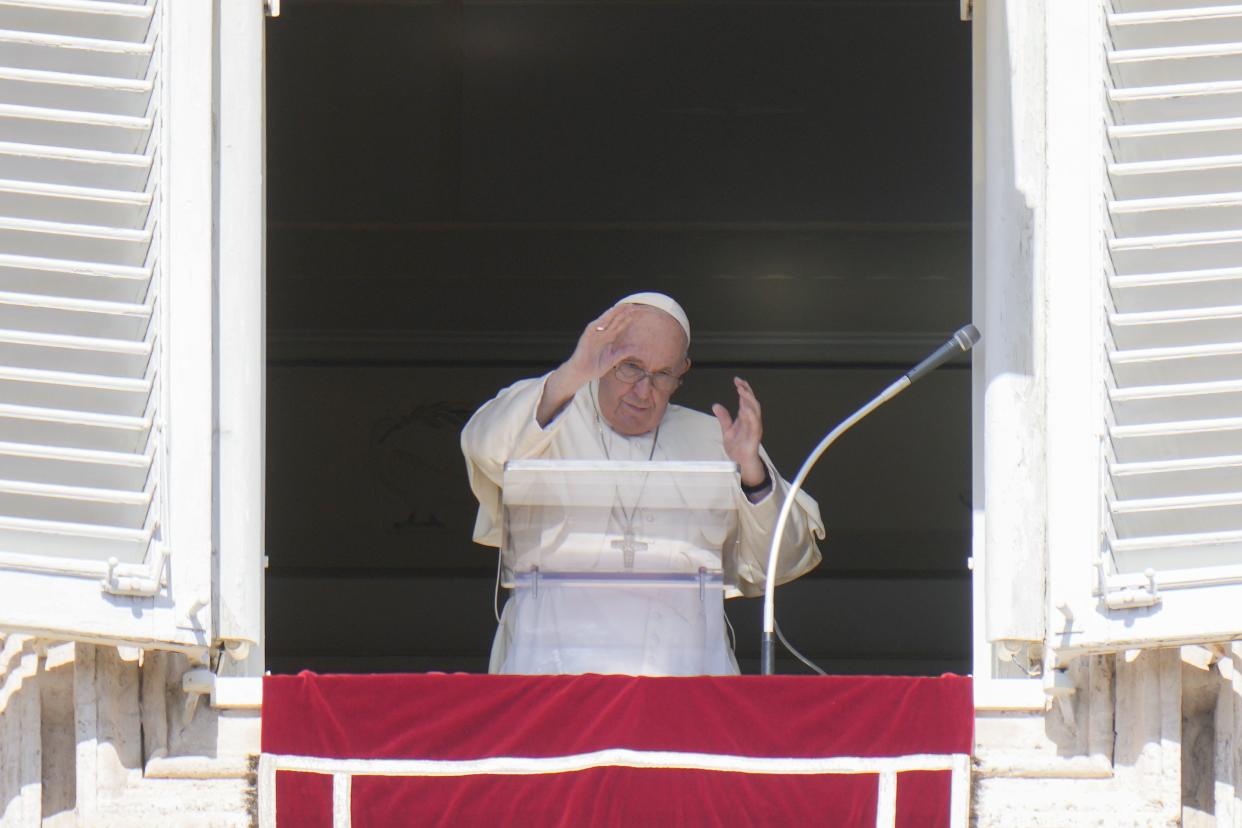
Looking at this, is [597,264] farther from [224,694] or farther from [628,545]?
[224,694]

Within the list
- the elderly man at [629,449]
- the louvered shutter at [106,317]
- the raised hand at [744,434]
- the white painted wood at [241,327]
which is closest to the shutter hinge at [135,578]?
the louvered shutter at [106,317]

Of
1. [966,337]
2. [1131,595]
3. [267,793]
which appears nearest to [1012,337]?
[966,337]

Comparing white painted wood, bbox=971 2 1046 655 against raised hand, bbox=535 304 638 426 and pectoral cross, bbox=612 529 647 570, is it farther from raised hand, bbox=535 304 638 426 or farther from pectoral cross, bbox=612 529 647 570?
raised hand, bbox=535 304 638 426

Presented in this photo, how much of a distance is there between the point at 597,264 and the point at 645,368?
3.71 m

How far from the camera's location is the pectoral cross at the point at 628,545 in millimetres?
3301

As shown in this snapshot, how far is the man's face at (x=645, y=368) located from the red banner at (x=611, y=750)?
1.05 metres

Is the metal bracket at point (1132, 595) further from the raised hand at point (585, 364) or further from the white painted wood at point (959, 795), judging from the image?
the raised hand at point (585, 364)

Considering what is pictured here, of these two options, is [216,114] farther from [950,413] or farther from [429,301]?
[950,413]

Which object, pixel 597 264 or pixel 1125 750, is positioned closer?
pixel 1125 750

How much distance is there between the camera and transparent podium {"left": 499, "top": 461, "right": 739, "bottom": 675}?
3.27 meters

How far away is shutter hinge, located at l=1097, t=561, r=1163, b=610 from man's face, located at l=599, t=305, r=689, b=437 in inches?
49.2

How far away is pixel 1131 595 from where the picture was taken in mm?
2916

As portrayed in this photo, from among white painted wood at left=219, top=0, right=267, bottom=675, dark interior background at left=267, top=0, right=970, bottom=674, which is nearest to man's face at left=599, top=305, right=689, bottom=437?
white painted wood at left=219, top=0, right=267, bottom=675

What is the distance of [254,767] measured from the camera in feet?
10.00
